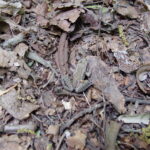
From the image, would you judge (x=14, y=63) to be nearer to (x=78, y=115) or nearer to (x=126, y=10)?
(x=78, y=115)

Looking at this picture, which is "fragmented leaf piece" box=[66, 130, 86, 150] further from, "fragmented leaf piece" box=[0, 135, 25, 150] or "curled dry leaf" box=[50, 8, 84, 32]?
"curled dry leaf" box=[50, 8, 84, 32]

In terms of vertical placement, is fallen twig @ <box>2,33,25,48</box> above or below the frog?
above

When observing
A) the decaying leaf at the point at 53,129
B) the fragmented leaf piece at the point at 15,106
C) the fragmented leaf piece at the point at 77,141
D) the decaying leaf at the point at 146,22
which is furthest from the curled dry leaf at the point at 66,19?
the fragmented leaf piece at the point at 77,141

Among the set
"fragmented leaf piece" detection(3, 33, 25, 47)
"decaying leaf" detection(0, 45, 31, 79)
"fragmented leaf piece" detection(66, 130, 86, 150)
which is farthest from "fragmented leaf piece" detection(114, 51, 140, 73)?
"fragmented leaf piece" detection(3, 33, 25, 47)

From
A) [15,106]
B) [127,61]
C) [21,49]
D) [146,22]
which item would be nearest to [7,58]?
[21,49]

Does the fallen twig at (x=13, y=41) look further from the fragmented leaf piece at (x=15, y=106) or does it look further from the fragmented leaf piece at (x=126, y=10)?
the fragmented leaf piece at (x=126, y=10)

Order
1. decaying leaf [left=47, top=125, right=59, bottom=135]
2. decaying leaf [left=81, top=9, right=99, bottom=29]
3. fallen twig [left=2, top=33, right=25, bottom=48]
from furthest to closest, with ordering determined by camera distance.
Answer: decaying leaf [left=81, top=9, right=99, bottom=29], fallen twig [left=2, top=33, right=25, bottom=48], decaying leaf [left=47, top=125, right=59, bottom=135]
